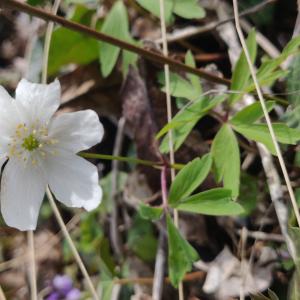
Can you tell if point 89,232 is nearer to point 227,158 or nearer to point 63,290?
point 63,290

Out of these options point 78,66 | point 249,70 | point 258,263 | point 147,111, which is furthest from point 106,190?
point 249,70

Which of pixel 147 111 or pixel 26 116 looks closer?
pixel 26 116

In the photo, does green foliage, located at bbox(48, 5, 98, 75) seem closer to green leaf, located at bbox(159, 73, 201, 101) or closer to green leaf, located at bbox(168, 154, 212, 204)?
green leaf, located at bbox(159, 73, 201, 101)

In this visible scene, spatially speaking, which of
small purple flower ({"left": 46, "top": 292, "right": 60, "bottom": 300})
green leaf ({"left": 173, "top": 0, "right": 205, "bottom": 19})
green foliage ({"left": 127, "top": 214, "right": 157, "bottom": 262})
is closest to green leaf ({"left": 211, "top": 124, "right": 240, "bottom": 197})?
green leaf ({"left": 173, "top": 0, "right": 205, "bottom": 19})

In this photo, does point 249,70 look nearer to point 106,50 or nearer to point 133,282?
point 106,50

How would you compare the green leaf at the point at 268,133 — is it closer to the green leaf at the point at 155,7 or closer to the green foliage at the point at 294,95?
the green foliage at the point at 294,95

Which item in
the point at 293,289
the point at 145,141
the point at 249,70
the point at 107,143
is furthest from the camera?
the point at 107,143

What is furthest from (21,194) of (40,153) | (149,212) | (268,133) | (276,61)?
(276,61)
